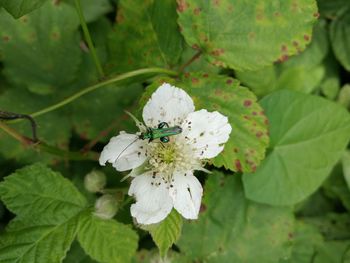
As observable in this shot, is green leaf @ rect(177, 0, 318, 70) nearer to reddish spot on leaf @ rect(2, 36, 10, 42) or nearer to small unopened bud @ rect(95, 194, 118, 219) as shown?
small unopened bud @ rect(95, 194, 118, 219)

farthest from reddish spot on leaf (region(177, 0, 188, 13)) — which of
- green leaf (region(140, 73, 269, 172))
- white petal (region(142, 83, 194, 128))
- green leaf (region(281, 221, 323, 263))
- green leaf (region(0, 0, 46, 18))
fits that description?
green leaf (region(281, 221, 323, 263))

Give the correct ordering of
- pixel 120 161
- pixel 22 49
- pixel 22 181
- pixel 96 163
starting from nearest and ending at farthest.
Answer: pixel 120 161, pixel 22 181, pixel 22 49, pixel 96 163

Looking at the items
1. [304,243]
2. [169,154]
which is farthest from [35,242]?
[304,243]

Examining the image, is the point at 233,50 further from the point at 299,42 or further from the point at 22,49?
the point at 22,49

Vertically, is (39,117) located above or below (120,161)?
below

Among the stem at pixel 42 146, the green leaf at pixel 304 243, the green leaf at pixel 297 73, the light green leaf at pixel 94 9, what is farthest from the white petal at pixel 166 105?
the green leaf at pixel 304 243

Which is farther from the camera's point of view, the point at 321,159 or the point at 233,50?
the point at 321,159

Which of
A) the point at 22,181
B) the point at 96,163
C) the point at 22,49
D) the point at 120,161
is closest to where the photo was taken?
the point at 120,161

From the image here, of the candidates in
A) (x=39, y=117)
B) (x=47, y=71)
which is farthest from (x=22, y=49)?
(x=39, y=117)
